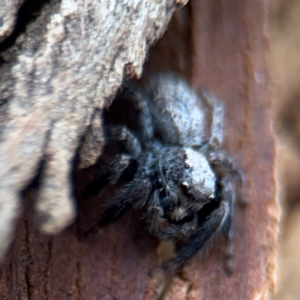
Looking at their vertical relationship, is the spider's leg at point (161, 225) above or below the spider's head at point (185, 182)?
below

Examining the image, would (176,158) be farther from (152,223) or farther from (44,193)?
(44,193)

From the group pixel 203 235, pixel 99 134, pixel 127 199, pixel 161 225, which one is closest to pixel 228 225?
pixel 203 235

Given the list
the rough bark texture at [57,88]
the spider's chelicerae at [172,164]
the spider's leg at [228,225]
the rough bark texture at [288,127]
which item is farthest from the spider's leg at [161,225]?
the rough bark texture at [288,127]

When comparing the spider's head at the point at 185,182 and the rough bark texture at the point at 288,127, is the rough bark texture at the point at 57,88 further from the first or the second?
the rough bark texture at the point at 288,127

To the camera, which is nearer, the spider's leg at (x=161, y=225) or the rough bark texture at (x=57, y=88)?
the rough bark texture at (x=57, y=88)

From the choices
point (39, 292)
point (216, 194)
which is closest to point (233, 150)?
point (216, 194)

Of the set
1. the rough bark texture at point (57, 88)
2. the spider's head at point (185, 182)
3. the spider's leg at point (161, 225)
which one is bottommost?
the spider's leg at point (161, 225)

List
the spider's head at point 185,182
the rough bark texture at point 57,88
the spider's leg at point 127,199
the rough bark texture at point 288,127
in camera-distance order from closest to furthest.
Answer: the rough bark texture at point 57,88 < the spider's leg at point 127,199 < the spider's head at point 185,182 < the rough bark texture at point 288,127
